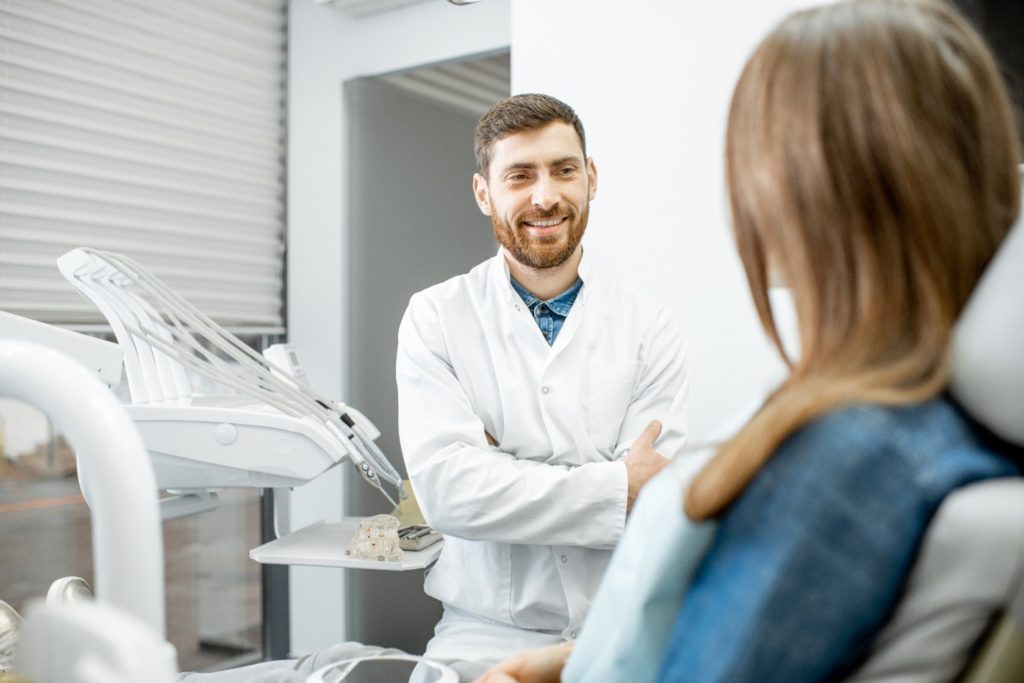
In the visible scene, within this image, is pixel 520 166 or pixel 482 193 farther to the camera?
pixel 482 193

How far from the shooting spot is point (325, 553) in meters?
1.90

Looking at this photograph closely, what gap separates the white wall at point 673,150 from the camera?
2.04m

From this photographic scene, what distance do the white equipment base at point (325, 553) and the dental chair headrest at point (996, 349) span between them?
4.36ft

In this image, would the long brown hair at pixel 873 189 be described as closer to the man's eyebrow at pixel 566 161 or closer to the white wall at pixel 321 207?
the man's eyebrow at pixel 566 161

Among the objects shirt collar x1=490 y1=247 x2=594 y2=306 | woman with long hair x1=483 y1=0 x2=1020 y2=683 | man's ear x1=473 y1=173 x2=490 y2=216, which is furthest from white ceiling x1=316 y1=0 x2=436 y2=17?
woman with long hair x1=483 y1=0 x2=1020 y2=683

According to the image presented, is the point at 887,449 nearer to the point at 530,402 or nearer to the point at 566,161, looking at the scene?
the point at 530,402

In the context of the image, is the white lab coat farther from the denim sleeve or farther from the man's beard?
the denim sleeve

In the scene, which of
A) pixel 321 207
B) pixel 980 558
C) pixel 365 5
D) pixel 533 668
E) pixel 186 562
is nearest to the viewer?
pixel 980 558

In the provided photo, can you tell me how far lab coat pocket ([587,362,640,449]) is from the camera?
1.82m

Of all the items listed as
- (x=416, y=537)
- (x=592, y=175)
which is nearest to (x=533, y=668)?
(x=416, y=537)

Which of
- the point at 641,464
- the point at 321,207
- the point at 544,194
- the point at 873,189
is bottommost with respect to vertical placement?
the point at 641,464

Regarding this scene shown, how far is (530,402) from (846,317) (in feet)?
3.89

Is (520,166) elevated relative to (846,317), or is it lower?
elevated

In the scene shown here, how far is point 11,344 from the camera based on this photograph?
0.56 metres
